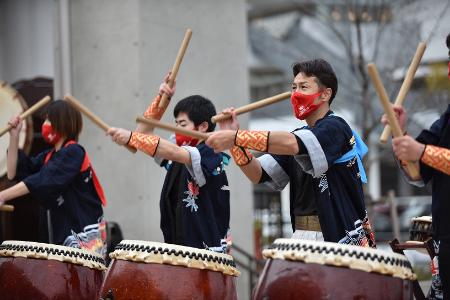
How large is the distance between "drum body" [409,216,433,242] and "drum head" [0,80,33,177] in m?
2.75

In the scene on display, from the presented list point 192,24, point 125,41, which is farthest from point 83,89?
point 192,24

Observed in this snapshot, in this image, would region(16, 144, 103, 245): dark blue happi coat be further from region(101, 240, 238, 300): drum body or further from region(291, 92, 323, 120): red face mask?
region(291, 92, 323, 120): red face mask

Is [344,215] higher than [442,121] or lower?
lower

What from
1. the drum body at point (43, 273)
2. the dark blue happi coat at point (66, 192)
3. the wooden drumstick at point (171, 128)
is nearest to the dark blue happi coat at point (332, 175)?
the wooden drumstick at point (171, 128)

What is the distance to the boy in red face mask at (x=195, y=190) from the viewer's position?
502cm

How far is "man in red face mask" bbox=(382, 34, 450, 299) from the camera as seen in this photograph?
3.45m

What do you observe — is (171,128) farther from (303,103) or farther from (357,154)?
(357,154)

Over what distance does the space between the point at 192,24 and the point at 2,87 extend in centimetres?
198

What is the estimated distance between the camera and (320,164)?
4082 millimetres

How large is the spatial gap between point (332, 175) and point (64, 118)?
6.75ft

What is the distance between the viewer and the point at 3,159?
21.1 ft

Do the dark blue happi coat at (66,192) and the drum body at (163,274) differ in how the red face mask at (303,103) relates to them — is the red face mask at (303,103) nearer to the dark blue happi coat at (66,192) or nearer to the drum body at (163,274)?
the drum body at (163,274)

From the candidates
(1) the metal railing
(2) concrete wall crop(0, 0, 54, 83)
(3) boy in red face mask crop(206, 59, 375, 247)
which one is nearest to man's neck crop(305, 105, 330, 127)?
(3) boy in red face mask crop(206, 59, 375, 247)

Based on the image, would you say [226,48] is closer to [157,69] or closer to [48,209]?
[157,69]
